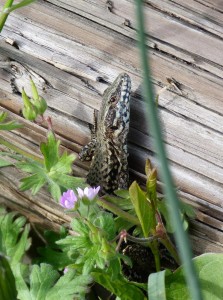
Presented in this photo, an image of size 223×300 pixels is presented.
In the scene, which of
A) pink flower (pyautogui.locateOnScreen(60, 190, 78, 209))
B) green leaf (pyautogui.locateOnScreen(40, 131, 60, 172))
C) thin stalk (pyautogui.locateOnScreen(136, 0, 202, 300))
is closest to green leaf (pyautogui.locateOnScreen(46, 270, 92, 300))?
pink flower (pyautogui.locateOnScreen(60, 190, 78, 209))

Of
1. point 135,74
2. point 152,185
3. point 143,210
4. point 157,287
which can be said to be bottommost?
point 157,287

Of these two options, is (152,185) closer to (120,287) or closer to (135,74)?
(120,287)

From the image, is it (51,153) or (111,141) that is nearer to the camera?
(51,153)

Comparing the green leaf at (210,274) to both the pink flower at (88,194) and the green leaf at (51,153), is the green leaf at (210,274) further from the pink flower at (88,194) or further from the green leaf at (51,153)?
the green leaf at (51,153)

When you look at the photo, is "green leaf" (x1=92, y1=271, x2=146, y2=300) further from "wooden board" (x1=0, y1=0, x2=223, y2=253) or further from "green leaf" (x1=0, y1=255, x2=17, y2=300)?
"green leaf" (x1=0, y1=255, x2=17, y2=300)

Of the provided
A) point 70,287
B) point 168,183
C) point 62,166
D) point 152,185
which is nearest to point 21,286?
point 70,287

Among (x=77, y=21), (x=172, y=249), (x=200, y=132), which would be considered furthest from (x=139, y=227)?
(x=77, y=21)
